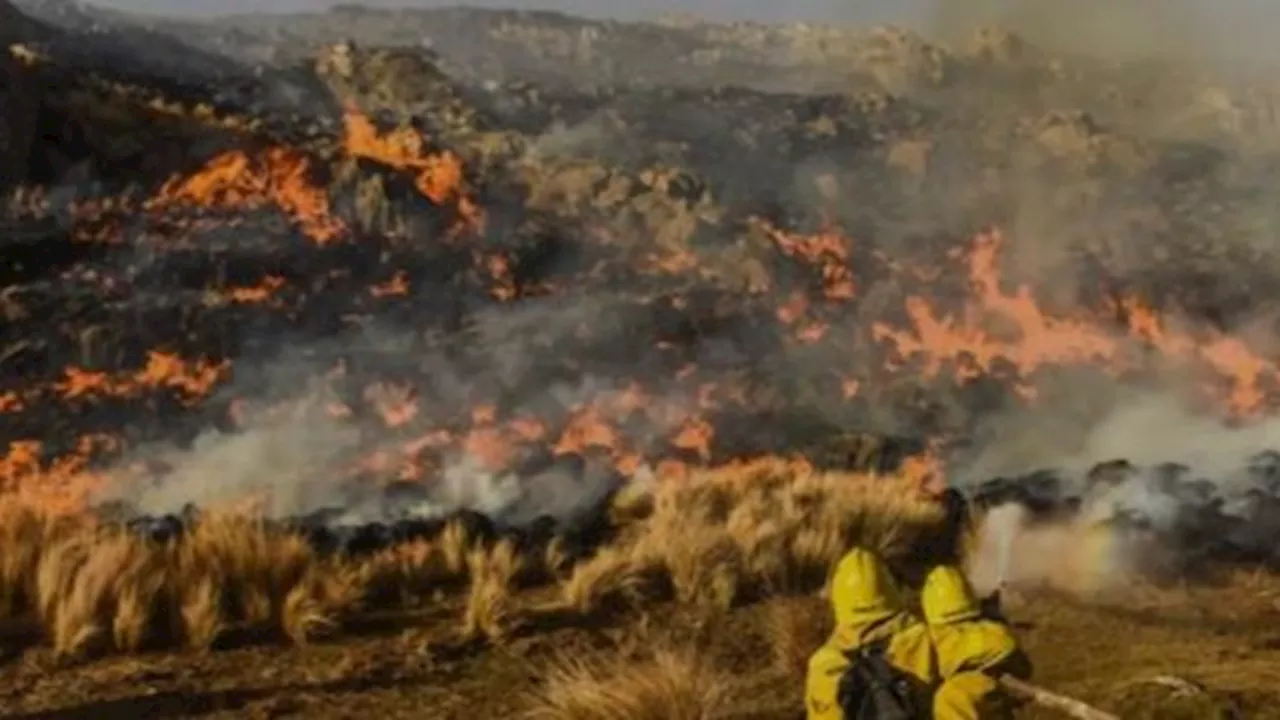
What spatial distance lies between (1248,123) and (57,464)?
84.8 feet

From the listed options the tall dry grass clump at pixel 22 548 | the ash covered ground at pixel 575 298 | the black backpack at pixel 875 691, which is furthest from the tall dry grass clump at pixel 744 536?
the black backpack at pixel 875 691

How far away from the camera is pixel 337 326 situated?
64.8 feet

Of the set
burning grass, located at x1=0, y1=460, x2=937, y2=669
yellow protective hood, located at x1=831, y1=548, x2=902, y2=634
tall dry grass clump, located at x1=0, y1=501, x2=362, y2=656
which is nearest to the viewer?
yellow protective hood, located at x1=831, y1=548, x2=902, y2=634

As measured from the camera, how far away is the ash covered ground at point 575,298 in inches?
669

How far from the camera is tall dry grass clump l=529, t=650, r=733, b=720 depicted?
9.32 meters

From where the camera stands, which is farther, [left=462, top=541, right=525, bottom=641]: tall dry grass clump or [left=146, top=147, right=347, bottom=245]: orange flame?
[left=146, top=147, right=347, bottom=245]: orange flame

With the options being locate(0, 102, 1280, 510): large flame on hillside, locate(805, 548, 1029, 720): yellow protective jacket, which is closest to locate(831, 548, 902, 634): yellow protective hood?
locate(805, 548, 1029, 720): yellow protective jacket

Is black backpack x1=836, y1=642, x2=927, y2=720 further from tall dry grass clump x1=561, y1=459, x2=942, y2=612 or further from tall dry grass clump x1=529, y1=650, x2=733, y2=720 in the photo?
tall dry grass clump x1=561, y1=459, x2=942, y2=612

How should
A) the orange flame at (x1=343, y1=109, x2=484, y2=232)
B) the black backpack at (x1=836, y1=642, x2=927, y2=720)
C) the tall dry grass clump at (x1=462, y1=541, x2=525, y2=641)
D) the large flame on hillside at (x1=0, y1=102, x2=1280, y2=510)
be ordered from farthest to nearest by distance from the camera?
1. the orange flame at (x1=343, y1=109, x2=484, y2=232)
2. the large flame on hillside at (x1=0, y1=102, x2=1280, y2=510)
3. the tall dry grass clump at (x1=462, y1=541, x2=525, y2=641)
4. the black backpack at (x1=836, y1=642, x2=927, y2=720)

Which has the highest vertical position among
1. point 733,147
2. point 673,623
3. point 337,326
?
point 733,147

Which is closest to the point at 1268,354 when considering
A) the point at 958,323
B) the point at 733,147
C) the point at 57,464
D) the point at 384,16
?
the point at 958,323

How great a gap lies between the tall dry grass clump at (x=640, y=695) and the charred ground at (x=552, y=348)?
63mm

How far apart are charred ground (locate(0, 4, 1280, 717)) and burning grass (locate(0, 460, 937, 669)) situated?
40 millimetres

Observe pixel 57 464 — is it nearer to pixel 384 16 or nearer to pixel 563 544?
pixel 563 544
